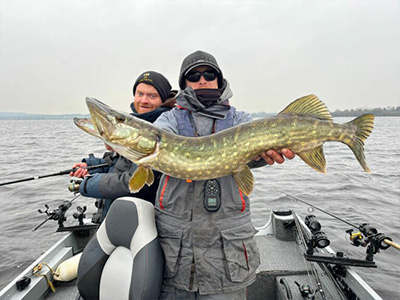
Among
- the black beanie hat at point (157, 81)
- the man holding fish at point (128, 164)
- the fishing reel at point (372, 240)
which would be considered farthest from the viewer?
the black beanie hat at point (157, 81)

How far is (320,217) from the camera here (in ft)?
24.6

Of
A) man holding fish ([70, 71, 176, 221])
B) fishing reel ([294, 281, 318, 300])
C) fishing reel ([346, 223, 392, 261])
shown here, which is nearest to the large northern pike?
man holding fish ([70, 71, 176, 221])

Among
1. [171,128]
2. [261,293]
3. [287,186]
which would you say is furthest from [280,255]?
[287,186]

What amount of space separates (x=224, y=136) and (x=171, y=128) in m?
0.46

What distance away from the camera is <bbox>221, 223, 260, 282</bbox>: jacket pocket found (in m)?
1.93

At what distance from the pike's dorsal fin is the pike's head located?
3.89ft

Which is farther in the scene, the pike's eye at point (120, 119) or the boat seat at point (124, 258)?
the pike's eye at point (120, 119)

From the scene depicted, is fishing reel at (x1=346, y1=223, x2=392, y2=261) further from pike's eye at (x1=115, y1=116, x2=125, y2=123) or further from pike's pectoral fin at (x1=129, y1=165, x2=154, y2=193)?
pike's eye at (x1=115, y1=116, x2=125, y2=123)

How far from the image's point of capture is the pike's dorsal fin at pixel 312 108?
7.22ft

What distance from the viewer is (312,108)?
7.23ft

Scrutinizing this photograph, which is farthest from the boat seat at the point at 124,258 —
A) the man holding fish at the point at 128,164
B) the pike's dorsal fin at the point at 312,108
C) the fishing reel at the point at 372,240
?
the fishing reel at the point at 372,240

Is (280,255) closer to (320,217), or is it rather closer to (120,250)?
(120,250)

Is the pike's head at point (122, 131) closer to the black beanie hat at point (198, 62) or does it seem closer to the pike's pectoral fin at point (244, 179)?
the black beanie hat at point (198, 62)

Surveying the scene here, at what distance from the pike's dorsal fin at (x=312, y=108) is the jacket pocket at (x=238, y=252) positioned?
1.05 m
